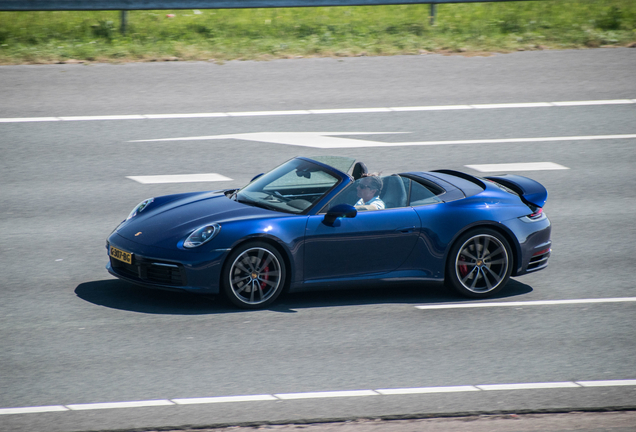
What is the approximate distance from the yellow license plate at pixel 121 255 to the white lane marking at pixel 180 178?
11.4 feet

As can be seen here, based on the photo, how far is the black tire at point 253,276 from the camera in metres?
7.45

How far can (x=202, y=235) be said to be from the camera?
24.5 ft

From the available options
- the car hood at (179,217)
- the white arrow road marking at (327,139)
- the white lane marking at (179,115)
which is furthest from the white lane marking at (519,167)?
the car hood at (179,217)

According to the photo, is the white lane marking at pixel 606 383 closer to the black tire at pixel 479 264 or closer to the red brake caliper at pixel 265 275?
the black tire at pixel 479 264

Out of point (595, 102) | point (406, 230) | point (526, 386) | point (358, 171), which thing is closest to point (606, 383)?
point (526, 386)

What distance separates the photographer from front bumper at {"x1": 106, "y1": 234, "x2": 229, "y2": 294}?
7.36 m

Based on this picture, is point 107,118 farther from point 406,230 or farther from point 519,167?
point 406,230

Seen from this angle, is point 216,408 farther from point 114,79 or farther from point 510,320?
point 114,79

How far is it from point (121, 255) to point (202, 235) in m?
0.80

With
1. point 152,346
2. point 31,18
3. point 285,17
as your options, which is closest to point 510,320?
point 152,346

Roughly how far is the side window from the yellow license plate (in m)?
2.70

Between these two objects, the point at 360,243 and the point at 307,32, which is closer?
the point at 360,243

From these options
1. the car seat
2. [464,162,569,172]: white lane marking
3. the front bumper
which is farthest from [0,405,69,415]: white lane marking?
[464,162,569,172]: white lane marking

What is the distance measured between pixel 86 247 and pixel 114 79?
6407mm
